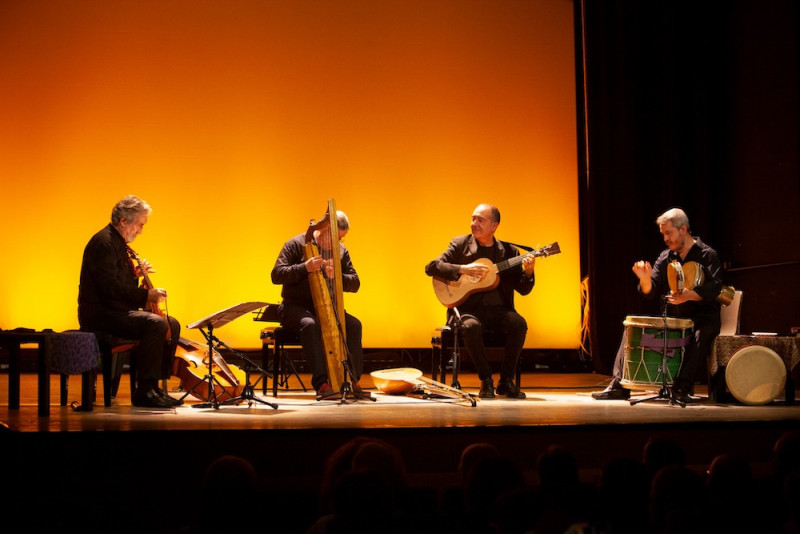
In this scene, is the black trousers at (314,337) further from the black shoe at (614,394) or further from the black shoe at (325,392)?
the black shoe at (614,394)

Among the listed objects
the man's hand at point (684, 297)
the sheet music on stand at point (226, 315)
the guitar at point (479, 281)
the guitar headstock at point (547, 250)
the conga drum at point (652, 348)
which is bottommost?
the conga drum at point (652, 348)

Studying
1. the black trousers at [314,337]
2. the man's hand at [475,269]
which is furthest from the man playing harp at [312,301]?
the man's hand at [475,269]

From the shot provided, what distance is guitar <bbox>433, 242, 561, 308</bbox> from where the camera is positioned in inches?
209

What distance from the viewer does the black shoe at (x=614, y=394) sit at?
5.13 meters

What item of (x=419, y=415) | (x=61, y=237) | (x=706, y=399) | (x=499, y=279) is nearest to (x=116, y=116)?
(x=61, y=237)

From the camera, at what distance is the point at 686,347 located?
5.00 m

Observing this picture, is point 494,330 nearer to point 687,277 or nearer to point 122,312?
point 687,277

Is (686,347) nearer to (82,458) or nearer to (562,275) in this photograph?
(562,275)

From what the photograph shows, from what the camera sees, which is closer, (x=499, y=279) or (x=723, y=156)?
(x=499, y=279)

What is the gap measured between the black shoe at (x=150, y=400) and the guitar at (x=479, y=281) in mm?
1907

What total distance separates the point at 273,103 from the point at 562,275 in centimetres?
309

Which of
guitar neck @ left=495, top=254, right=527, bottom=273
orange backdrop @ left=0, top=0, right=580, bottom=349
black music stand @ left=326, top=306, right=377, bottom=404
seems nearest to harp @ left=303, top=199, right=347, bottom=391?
black music stand @ left=326, top=306, right=377, bottom=404

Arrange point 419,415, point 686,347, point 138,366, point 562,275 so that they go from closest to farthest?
point 419,415 → point 138,366 → point 686,347 → point 562,275

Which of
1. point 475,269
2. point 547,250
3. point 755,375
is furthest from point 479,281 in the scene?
point 755,375
